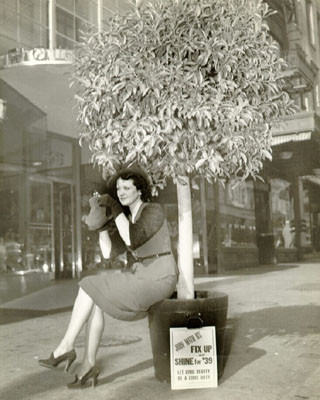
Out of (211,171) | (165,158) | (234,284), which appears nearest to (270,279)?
(234,284)

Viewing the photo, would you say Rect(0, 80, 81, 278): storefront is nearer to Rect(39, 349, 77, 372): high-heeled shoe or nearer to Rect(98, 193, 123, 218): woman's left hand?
Rect(98, 193, 123, 218): woman's left hand

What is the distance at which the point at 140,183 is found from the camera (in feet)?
9.57

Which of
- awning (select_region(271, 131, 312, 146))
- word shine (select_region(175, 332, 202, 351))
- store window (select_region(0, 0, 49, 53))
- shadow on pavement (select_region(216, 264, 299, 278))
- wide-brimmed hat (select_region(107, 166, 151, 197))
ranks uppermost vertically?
store window (select_region(0, 0, 49, 53))

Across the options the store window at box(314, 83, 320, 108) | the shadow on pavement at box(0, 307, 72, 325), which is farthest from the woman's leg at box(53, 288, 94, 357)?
the store window at box(314, 83, 320, 108)

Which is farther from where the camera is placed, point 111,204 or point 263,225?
point 263,225

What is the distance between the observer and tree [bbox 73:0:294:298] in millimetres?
2820

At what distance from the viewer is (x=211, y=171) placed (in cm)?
307

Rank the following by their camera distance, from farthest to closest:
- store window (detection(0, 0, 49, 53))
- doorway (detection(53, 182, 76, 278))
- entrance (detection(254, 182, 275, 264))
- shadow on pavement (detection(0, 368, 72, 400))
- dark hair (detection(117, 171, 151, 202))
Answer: entrance (detection(254, 182, 275, 264))
doorway (detection(53, 182, 76, 278))
store window (detection(0, 0, 49, 53))
dark hair (detection(117, 171, 151, 202))
shadow on pavement (detection(0, 368, 72, 400))

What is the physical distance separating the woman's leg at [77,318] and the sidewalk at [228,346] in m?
0.07

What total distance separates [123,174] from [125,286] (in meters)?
0.75

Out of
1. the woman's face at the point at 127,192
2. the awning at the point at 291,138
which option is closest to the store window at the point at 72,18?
the woman's face at the point at 127,192

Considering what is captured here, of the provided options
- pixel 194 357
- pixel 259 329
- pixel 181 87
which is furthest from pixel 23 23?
pixel 259 329

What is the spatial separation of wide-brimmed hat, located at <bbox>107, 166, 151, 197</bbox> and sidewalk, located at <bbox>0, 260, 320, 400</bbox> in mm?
744

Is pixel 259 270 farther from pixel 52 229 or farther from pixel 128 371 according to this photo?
pixel 52 229
